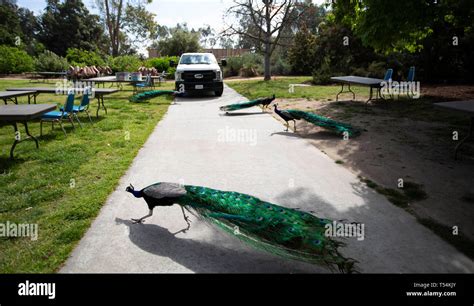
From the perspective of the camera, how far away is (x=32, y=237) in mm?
3537

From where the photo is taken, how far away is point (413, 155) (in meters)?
6.49

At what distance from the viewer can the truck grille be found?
49.6ft

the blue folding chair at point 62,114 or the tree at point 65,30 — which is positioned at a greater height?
the tree at point 65,30

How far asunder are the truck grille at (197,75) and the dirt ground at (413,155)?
6.11 metres

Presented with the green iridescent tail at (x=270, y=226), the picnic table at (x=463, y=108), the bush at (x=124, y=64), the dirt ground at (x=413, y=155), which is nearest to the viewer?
the green iridescent tail at (x=270, y=226)

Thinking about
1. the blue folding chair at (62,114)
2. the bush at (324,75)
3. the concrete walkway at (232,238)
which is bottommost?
the concrete walkway at (232,238)

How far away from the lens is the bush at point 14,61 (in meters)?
27.3

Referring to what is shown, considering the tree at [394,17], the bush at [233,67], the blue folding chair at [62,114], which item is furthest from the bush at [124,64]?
the tree at [394,17]

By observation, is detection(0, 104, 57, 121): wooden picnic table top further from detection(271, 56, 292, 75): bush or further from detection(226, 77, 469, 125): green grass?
detection(271, 56, 292, 75): bush

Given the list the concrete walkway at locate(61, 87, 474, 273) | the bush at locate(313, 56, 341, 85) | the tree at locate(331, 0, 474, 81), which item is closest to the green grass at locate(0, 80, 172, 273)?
the concrete walkway at locate(61, 87, 474, 273)

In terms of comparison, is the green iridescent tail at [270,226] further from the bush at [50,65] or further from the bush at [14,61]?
the bush at [14,61]

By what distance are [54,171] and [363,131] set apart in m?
7.21

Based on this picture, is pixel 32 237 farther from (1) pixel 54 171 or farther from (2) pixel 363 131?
(2) pixel 363 131
